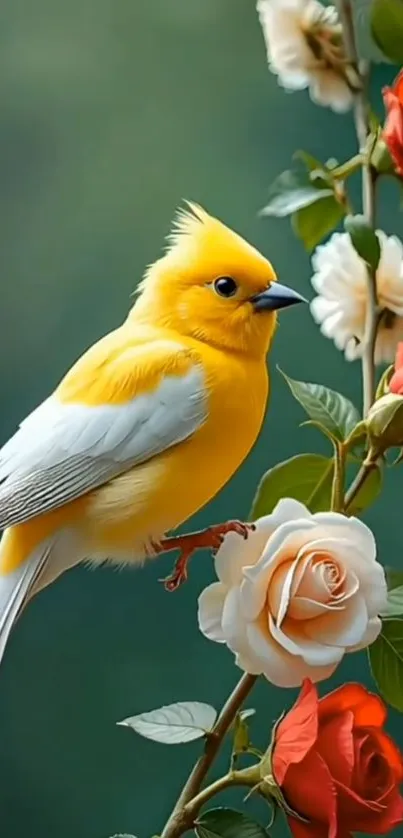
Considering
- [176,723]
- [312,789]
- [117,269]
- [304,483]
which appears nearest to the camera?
[312,789]

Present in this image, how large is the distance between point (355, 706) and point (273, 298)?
28cm

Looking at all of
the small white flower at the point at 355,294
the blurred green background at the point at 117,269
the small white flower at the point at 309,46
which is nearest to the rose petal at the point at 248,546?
the small white flower at the point at 355,294

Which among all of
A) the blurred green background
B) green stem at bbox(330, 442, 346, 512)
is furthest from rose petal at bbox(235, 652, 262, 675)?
the blurred green background

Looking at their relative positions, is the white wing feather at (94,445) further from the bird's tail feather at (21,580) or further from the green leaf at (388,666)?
the green leaf at (388,666)

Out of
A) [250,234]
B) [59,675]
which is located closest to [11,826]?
[59,675]

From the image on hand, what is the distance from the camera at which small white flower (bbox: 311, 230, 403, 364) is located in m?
0.74

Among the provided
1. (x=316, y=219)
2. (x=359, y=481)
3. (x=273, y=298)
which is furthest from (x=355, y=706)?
(x=316, y=219)

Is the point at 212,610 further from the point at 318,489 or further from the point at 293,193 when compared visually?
the point at 293,193

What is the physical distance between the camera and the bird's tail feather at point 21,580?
66 centimetres

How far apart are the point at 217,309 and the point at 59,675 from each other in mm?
449

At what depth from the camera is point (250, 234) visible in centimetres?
108

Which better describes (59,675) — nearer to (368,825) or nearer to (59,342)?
(59,342)

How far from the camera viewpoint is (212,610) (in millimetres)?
593

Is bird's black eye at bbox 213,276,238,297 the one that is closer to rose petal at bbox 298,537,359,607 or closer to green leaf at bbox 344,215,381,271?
green leaf at bbox 344,215,381,271
